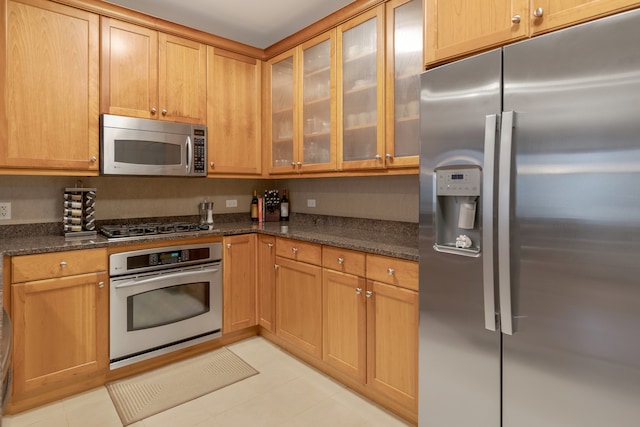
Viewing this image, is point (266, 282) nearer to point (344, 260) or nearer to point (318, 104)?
point (344, 260)

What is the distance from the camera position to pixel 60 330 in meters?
2.20

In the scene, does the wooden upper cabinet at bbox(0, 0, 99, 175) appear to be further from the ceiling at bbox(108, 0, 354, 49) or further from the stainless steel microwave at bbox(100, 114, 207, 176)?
the ceiling at bbox(108, 0, 354, 49)

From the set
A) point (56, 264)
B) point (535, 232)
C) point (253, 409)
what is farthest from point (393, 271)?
point (56, 264)

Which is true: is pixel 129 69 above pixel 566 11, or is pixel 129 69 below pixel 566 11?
above

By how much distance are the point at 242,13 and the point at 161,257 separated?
192 centimetres

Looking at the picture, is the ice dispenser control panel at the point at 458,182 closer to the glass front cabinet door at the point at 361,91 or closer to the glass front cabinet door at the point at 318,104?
the glass front cabinet door at the point at 361,91

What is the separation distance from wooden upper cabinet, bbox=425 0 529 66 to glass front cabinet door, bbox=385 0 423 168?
0.45m

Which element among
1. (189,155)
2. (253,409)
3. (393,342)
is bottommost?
(253,409)

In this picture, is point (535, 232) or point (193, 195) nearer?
point (535, 232)

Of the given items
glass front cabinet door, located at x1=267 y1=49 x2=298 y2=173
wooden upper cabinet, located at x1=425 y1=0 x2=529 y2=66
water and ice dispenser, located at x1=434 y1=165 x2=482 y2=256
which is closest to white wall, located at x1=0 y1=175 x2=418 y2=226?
glass front cabinet door, located at x1=267 y1=49 x2=298 y2=173

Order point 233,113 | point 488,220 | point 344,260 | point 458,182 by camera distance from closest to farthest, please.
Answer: point 488,220 → point 458,182 → point 344,260 → point 233,113

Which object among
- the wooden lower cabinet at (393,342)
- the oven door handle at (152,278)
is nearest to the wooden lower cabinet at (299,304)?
the wooden lower cabinet at (393,342)

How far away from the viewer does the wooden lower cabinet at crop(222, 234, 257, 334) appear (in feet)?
9.49

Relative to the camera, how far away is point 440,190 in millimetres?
1637
